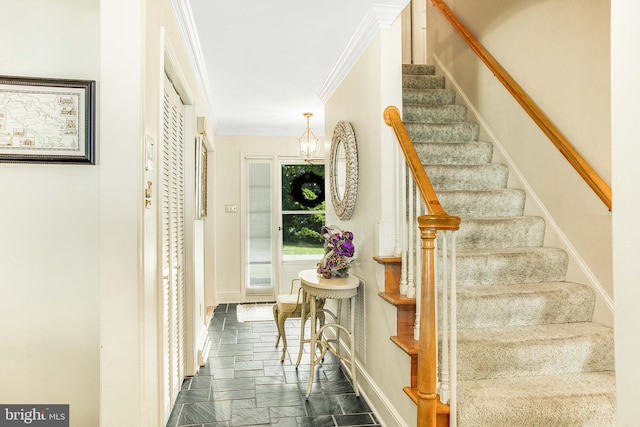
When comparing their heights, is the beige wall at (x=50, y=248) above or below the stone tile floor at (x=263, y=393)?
above

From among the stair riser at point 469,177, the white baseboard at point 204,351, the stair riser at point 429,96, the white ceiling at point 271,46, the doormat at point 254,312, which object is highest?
the white ceiling at point 271,46

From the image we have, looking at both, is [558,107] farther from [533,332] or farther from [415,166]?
[533,332]

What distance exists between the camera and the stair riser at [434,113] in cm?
354

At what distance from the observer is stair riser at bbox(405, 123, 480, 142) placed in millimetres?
3383

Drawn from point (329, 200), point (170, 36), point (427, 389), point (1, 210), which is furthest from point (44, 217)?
point (329, 200)

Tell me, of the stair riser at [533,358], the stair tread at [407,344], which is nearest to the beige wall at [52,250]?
the stair tread at [407,344]

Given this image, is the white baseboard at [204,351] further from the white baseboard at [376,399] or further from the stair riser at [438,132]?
the stair riser at [438,132]

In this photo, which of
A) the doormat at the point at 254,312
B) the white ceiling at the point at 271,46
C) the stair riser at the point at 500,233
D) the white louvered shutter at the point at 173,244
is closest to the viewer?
the white louvered shutter at the point at 173,244

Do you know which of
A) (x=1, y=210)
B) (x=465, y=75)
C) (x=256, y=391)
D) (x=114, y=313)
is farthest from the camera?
(x=465, y=75)

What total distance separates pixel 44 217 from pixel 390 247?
70.2 inches

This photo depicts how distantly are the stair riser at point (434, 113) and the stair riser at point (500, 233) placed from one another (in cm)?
117

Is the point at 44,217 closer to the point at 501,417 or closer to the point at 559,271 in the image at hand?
the point at 501,417

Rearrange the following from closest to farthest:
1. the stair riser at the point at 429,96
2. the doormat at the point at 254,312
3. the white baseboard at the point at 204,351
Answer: the white baseboard at the point at 204,351 → the stair riser at the point at 429,96 → the doormat at the point at 254,312

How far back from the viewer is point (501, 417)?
1783mm
